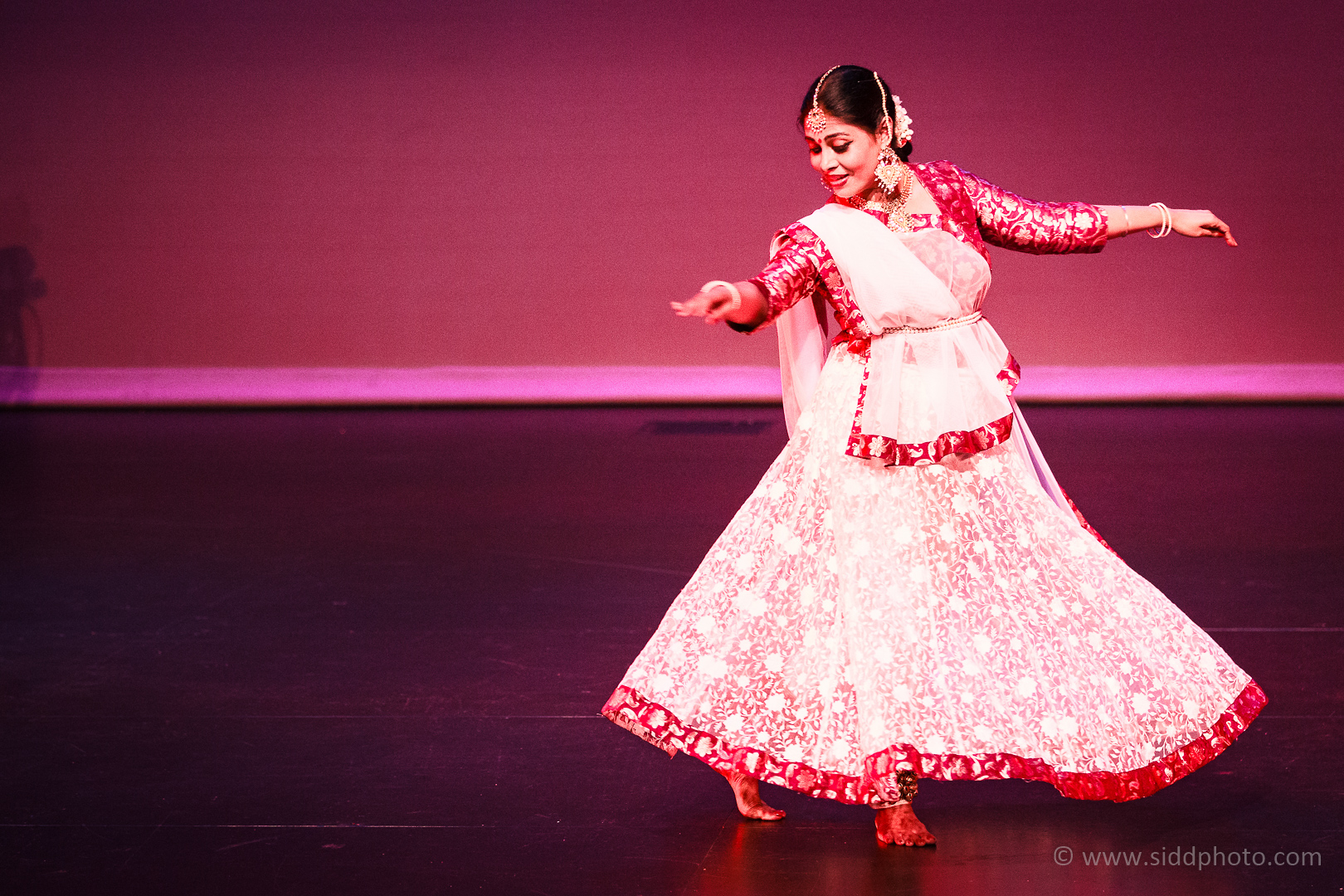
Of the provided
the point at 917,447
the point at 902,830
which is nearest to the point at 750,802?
the point at 902,830

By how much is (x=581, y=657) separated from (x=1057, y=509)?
1302 mm

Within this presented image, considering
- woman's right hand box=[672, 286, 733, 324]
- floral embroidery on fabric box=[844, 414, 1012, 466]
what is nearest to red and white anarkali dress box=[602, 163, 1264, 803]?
floral embroidery on fabric box=[844, 414, 1012, 466]

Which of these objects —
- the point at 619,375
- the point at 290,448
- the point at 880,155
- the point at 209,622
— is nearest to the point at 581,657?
the point at 209,622

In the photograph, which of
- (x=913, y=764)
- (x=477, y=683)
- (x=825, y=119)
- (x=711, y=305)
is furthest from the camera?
(x=477, y=683)

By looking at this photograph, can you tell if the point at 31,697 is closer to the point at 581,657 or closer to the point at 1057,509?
the point at 581,657

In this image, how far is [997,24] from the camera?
720cm

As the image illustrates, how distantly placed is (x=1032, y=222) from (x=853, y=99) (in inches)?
14.1

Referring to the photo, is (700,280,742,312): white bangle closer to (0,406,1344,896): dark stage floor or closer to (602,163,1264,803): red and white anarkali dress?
(602,163,1264,803): red and white anarkali dress

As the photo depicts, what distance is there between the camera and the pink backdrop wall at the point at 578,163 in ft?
23.5

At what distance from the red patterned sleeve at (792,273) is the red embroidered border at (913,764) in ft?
1.91

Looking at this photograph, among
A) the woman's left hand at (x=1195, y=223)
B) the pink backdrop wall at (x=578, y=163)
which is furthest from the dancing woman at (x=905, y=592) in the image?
the pink backdrop wall at (x=578, y=163)

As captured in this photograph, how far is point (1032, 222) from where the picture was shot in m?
2.16

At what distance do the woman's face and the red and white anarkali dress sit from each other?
1.8 inches

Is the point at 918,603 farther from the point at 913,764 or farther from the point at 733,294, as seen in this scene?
the point at 733,294
